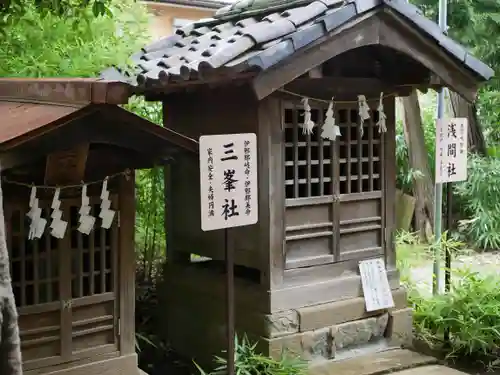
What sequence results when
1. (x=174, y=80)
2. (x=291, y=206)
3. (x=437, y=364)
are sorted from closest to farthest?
(x=174, y=80)
(x=291, y=206)
(x=437, y=364)

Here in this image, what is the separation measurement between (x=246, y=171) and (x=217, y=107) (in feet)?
6.40

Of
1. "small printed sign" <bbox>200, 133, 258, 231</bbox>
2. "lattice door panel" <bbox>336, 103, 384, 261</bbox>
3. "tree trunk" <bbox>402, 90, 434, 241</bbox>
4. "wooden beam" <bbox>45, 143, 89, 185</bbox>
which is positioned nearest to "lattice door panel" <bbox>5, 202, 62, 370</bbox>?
"wooden beam" <bbox>45, 143, 89, 185</bbox>

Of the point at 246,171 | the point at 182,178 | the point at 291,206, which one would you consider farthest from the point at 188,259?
the point at 246,171

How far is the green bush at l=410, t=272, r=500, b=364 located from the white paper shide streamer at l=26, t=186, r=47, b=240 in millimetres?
4781

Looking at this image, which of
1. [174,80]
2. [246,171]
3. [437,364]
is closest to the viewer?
[246,171]

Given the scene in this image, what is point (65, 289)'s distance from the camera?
5266 millimetres

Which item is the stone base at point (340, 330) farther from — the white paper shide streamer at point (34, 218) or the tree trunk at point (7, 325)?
the tree trunk at point (7, 325)

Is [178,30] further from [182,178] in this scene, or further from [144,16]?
[182,178]

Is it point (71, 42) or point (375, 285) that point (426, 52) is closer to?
point (375, 285)

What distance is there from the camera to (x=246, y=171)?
16.9 ft

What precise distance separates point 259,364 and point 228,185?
2116 mm

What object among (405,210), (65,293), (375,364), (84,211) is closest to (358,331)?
(375,364)

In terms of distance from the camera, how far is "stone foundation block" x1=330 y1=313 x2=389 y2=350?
6.98 meters

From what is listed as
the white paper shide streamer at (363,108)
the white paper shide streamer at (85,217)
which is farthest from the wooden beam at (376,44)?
the white paper shide streamer at (85,217)
